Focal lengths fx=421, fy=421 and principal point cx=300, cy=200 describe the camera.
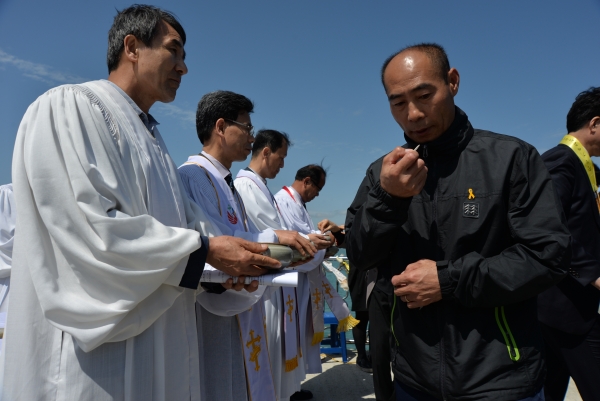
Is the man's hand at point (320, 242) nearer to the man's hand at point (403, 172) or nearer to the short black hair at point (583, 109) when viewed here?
the man's hand at point (403, 172)

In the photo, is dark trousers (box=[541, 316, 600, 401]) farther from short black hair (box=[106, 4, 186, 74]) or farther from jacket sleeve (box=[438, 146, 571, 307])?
short black hair (box=[106, 4, 186, 74])

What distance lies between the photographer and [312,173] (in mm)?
6594

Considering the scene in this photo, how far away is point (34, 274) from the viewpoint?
1.53 meters

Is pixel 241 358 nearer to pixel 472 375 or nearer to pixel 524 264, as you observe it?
pixel 472 375

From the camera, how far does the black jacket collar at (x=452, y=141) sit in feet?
6.04

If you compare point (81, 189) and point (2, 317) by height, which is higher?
point (81, 189)

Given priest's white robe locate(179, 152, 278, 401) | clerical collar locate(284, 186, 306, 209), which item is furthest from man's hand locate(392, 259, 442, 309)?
clerical collar locate(284, 186, 306, 209)

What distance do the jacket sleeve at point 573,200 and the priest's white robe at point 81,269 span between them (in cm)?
241

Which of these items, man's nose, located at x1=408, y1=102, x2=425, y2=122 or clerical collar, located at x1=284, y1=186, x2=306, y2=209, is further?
clerical collar, located at x1=284, y1=186, x2=306, y2=209

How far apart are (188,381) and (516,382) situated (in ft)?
4.54

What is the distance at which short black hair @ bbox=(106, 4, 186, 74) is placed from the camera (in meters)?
2.11

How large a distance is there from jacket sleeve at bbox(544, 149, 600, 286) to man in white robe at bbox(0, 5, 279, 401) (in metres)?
2.12

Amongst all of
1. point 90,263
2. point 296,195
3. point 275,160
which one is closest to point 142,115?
point 90,263

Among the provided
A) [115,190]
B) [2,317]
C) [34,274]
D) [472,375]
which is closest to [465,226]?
[472,375]
